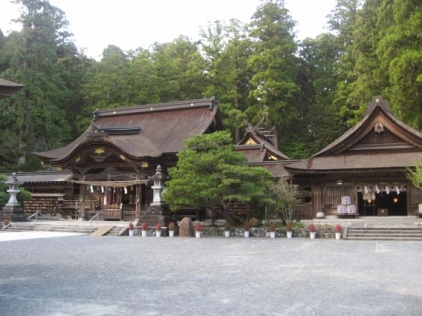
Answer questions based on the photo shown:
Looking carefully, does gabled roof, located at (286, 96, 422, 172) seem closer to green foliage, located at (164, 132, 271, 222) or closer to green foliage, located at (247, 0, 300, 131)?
green foliage, located at (164, 132, 271, 222)

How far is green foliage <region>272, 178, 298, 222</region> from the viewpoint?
17062 mm

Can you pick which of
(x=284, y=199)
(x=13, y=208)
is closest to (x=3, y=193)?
(x=13, y=208)

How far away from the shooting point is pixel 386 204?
2577cm

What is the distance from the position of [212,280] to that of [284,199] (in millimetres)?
9777

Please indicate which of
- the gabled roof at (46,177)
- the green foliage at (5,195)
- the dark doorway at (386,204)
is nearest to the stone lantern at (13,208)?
the green foliage at (5,195)

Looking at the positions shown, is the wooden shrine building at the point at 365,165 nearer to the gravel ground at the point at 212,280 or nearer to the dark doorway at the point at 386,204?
the dark doorway at the point at 386,204

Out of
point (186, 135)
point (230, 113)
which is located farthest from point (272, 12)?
point (186, 135)

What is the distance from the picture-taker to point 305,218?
70.2ft

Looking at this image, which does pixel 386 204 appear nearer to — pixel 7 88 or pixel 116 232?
pixel 116 232

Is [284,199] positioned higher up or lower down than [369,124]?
lower down

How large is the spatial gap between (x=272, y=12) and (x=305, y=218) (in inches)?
939

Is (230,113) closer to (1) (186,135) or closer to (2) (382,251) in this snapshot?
(1) (186,135)

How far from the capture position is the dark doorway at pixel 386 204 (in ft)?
81.9

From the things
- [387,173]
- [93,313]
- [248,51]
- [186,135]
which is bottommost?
[93,313]
